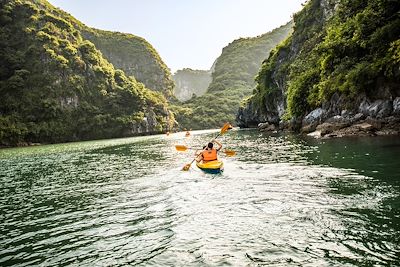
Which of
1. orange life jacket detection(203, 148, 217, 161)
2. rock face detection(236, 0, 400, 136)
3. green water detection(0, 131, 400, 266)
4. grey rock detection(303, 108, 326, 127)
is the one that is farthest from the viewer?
grey rock detection(303, 108, 326, 127)

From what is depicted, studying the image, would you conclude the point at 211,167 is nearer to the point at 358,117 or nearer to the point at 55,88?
the point at 358,117

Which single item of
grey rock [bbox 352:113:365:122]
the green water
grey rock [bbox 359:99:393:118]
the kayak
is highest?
grey rock [bbox 359:99:393:118]

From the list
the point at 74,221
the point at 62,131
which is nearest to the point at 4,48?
the point at 62,131

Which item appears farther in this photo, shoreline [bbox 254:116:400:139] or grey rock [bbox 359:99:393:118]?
grey rock [bbox 359:99:393:118]

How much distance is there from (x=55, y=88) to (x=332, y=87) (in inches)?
3212

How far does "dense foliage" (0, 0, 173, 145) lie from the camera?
82.4m

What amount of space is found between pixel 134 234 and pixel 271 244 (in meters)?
3.43

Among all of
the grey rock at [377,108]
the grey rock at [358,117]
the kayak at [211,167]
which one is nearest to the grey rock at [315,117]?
the grey rock at [358,117]

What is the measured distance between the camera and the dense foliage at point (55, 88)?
270 feet

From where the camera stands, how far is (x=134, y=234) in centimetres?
809

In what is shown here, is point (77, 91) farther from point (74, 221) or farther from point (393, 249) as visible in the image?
point (393, 249)

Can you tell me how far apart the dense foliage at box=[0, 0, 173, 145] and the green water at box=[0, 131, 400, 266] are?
6897 cm

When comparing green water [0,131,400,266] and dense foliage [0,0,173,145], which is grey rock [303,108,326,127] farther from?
dense foliage [0,0,173,145]

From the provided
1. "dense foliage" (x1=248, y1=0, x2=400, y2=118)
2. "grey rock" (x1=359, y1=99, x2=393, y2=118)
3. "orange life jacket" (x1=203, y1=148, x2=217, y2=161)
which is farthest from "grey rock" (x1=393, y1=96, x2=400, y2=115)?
"orange life jacket" (x1=203, y1=148, x2=217, y2=161)
